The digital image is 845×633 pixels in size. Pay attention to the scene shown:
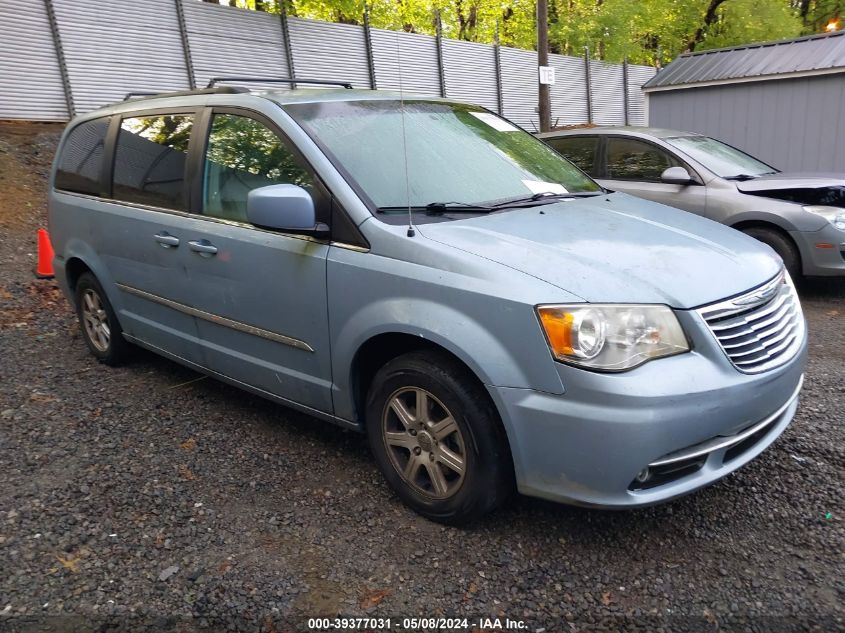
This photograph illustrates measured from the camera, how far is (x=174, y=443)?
3768mm

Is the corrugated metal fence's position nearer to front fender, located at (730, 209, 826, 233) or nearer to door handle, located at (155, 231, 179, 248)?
front fender, located at (730, 209, 826, 233)

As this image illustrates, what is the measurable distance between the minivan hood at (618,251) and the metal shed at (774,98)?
905cm

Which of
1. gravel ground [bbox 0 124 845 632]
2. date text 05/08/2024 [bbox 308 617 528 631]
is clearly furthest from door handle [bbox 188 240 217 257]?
date text 05/08/2024 [bbox 308 617 528 631]

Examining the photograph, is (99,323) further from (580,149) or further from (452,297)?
(580,149)

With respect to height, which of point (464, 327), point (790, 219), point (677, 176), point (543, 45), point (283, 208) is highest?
point (543, 45)

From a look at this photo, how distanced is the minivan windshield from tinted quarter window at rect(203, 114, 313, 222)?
0.19m

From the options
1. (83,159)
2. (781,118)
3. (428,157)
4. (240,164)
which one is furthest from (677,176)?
(781,118)

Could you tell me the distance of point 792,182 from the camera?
639 cm

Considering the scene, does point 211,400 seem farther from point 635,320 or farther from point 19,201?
point 19,201

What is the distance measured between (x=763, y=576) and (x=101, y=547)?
2581 mm

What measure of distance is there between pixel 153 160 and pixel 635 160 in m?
4.98

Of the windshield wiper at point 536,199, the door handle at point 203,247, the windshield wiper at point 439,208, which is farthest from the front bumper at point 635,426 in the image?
the door handle at point 203,247

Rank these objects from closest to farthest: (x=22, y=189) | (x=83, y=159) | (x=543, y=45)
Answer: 1. (x=83, y=159)
2. (x=22, y=189)
3. (x=543, y=45)

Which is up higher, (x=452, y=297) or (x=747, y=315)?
(x=452, y=297)
